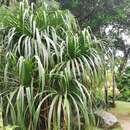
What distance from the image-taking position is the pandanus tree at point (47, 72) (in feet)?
14.4

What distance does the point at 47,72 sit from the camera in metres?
4.70

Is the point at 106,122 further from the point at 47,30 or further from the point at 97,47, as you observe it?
the point at 47,30

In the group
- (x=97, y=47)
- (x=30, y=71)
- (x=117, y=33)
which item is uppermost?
(x=117, y=33)

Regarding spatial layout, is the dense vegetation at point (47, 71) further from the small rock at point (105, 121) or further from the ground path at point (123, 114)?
the ground path at point (123, 114)

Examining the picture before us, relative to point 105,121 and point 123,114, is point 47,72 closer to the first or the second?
point 105,121

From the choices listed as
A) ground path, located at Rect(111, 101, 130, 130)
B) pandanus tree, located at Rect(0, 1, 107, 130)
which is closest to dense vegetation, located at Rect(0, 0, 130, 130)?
pandanus tree, located at Rect(0, 1, 107, 130)

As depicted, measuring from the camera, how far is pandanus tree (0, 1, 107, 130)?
4391 mm

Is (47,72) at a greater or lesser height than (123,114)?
greater

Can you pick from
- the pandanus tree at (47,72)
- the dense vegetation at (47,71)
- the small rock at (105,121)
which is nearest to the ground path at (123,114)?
the small rock at (105,121)

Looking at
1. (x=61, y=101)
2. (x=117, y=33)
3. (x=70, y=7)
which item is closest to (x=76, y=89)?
(x=61, y=101)

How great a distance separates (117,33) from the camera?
1169 centimetres

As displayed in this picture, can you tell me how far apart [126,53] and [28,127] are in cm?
922

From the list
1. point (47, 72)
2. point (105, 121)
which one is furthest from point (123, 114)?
point (47, 72)

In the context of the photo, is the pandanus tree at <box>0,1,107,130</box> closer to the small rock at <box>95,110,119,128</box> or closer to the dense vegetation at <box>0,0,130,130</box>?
the dense vegetation at <box>0,0,130,130</box>
